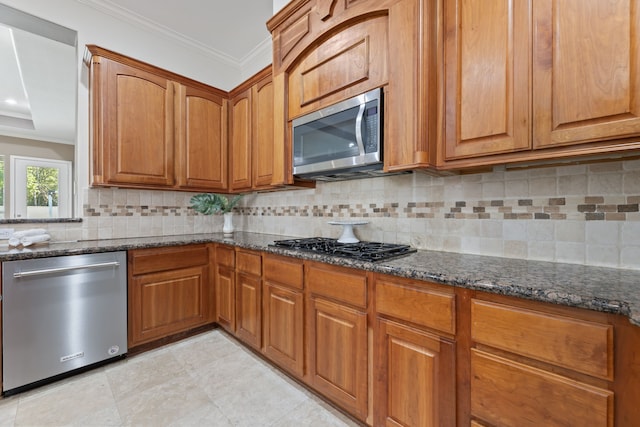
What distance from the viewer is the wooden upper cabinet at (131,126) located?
7.47 ft

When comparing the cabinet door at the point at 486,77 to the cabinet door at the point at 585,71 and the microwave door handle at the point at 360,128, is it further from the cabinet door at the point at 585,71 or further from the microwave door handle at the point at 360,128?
the microwave door handle at the point at 360,128

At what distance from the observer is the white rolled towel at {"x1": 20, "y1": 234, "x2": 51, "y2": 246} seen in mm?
2006

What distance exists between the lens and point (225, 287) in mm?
2508

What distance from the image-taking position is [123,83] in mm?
2359

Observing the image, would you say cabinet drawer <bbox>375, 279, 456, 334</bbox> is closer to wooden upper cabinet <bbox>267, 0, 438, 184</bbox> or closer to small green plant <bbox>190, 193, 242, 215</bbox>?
wooden upper cabinet <bbox>267, 0, 438, 184</bbox>

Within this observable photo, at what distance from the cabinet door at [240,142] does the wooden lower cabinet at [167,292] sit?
0.77 metres

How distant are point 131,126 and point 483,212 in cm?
276

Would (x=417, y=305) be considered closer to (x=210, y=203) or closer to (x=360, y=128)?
(x=360, y=128)

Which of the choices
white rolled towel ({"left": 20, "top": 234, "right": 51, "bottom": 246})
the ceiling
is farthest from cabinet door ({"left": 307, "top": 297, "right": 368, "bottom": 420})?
the ceiling

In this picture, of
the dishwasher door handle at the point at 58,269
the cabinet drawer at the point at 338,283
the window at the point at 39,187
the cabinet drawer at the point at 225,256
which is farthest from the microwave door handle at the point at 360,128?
the window at the point at 39,187

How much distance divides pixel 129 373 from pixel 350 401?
1607 millimetres

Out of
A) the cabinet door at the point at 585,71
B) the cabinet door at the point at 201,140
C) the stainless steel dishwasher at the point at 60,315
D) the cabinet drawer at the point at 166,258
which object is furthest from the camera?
the cabinet door at the point at 201,140

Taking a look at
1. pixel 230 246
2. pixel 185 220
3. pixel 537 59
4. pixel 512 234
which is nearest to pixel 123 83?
pixel 185 220

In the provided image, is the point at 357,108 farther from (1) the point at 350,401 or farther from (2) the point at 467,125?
(1) the point at 350,401
